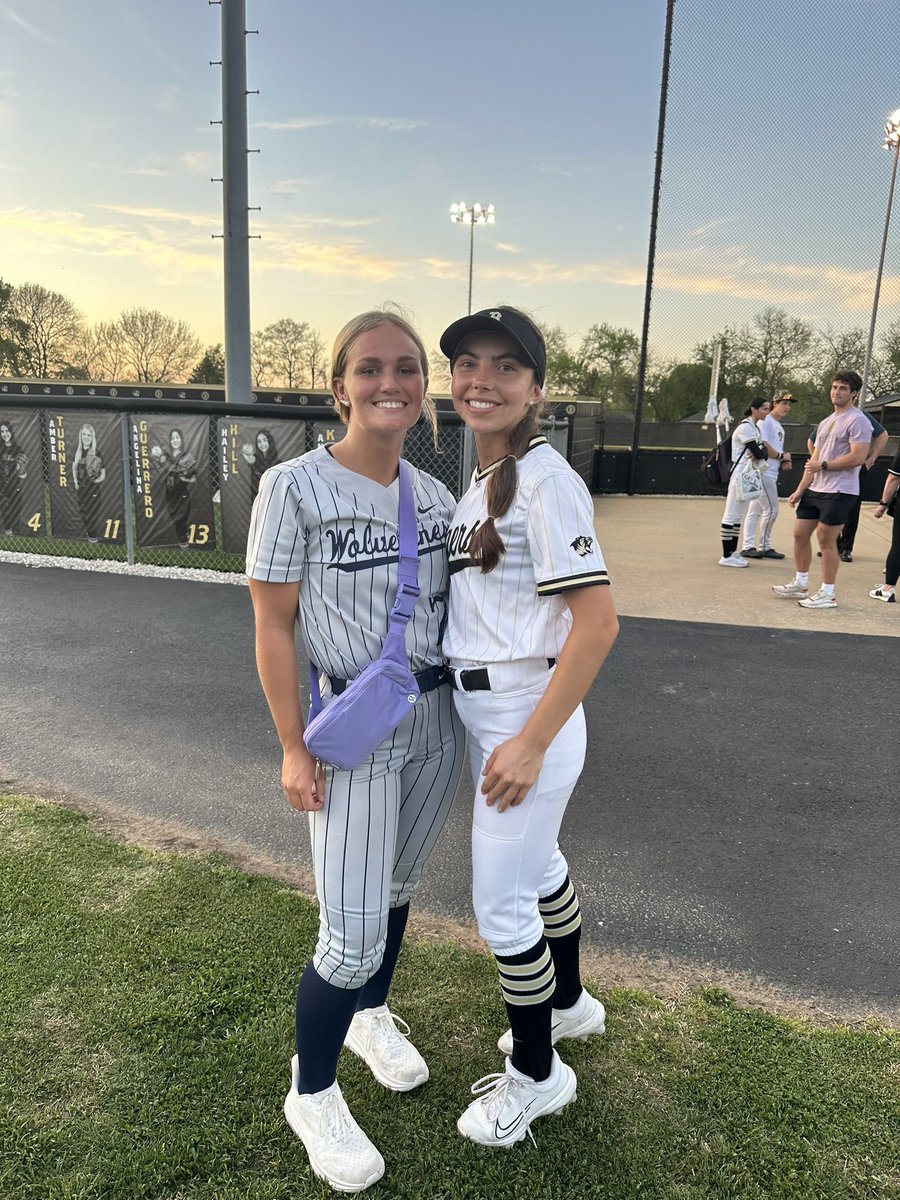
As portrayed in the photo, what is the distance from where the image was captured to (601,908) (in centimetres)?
293

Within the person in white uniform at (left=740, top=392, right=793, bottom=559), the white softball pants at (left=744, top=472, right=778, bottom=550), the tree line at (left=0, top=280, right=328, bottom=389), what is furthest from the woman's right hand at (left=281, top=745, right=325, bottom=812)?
the tree line at (left=0, top=280, right=328, bottom=389)

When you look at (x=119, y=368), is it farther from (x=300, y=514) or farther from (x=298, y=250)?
(x=300, y=514)

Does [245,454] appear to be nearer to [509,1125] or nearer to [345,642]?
[345,642]

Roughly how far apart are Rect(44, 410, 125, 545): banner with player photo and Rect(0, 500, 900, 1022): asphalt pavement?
2.52m

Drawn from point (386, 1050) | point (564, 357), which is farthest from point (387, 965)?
point (564, 357)

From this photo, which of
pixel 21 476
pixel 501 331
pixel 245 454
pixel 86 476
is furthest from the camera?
pixel 21 476

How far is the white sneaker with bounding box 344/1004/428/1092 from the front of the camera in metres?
2.05

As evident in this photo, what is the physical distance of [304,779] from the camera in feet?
5.64

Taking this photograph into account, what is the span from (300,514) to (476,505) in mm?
398

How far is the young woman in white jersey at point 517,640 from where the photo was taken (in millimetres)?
1644

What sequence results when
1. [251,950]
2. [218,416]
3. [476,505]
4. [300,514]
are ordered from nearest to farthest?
[300,514], [476,505], [251,950], [218,416]

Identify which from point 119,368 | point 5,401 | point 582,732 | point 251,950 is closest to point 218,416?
point 5,401

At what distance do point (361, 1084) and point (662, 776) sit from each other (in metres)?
2.39

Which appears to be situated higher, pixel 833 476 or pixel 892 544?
pixel 833 476
